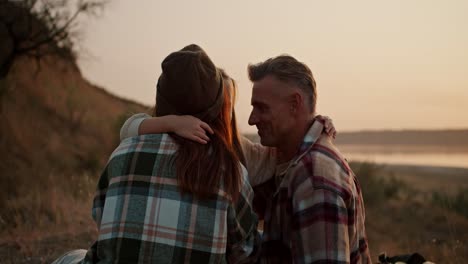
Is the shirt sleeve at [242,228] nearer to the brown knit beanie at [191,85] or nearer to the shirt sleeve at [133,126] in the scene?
the brown knit beanie at [191,85]

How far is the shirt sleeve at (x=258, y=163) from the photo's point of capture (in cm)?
303

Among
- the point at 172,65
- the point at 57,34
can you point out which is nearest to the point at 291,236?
the point at 172,65

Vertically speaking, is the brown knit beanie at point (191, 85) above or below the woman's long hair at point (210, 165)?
above

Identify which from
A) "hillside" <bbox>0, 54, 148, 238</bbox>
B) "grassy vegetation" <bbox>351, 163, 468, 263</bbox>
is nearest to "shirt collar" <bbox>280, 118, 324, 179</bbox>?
"grassy vegetation" <bbox>351, 163, 468, 263</bbox>

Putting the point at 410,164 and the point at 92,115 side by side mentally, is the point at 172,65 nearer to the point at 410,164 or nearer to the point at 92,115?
the point at 92,115

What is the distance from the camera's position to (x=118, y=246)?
2396 millimetres

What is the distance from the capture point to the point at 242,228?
254 centimetres

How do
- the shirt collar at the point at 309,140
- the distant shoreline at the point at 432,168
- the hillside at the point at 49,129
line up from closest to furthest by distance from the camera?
the shirt collar at the point at 309,140, the hillside at the point at 49,129, the distant shoreline at the point at 432,168

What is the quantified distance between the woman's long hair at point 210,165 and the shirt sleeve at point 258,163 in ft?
1.66

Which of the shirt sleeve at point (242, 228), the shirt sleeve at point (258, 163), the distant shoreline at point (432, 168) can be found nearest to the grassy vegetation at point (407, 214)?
the shirt sleeve at point (258, 163)

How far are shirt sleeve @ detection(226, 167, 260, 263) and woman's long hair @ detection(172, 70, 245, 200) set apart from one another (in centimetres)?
6

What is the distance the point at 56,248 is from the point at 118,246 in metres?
3.12

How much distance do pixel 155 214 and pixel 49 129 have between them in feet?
67.4

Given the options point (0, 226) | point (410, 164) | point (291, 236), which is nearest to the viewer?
point (291, 236)
